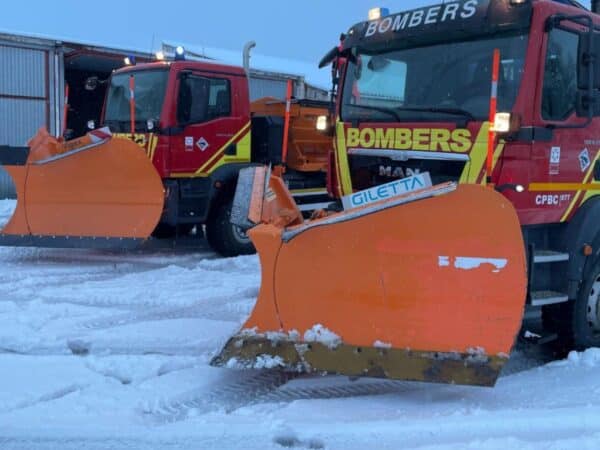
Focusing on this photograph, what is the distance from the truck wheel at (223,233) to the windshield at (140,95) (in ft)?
4.40

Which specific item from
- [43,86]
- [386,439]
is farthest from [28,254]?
[43,86]

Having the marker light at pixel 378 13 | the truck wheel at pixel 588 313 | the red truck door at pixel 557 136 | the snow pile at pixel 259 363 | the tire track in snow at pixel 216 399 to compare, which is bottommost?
the tire track in snow at pixel 216 399

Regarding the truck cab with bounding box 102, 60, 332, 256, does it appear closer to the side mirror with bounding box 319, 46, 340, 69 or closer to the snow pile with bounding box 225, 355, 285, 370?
the side mirror with bounding box 319, 46, 340, 69

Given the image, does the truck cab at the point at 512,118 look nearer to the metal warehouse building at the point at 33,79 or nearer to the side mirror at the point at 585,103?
the side mirror at the point at 585,103

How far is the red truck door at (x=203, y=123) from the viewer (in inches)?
315

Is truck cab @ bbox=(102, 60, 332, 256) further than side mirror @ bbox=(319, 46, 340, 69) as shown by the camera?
Yes

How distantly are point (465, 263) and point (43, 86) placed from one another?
12.9 m

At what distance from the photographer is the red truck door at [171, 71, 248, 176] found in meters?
8.01

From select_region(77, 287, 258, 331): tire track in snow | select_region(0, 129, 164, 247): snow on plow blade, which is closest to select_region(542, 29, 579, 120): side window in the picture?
select_region(77, 287, 258, 331): tire track in snow

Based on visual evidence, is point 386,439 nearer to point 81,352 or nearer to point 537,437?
point 537,437

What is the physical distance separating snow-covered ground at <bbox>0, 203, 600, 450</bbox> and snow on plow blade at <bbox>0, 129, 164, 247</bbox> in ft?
5.86

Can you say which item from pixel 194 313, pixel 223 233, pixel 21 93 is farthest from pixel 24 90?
pixel 194 313

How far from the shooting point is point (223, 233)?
8.45 metres

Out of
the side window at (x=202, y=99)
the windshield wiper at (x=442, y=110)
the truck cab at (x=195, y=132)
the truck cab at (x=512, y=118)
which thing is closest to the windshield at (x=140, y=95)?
the truck cab at (x=195, y=132)
